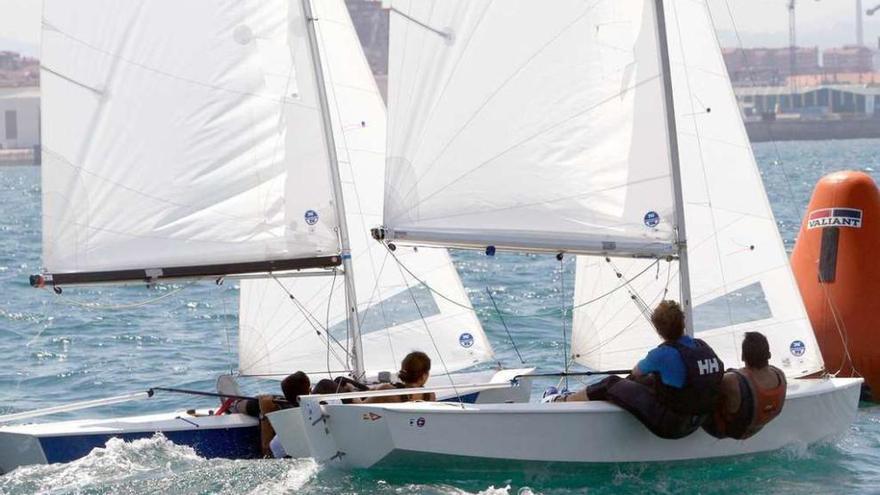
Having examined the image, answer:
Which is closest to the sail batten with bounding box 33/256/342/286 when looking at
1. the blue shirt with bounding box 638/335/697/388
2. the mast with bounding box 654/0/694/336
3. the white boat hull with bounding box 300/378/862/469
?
the white boat hull with bounding box 300/378/862/469

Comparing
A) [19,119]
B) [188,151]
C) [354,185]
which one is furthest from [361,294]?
[19,119]

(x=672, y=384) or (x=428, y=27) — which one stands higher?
(x=428, y=27)

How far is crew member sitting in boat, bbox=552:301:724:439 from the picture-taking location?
28.7 feet

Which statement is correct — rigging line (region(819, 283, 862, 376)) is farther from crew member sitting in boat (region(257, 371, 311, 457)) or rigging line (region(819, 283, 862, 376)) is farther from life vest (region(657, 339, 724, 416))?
crew member sitting in boat (region(257, 371, 311, 457))

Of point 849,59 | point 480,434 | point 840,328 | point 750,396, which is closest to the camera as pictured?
point 480,434

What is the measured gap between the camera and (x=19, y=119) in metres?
100

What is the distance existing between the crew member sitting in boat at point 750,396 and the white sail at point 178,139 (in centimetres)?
256

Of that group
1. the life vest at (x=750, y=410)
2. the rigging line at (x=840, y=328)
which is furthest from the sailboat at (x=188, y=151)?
the rigging line at (x=840, y=328)

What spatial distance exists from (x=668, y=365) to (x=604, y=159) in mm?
1360

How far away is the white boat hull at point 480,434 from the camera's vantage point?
8.82 metres

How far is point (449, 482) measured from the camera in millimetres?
8906

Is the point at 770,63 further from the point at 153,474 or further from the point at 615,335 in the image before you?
the point at 153,474

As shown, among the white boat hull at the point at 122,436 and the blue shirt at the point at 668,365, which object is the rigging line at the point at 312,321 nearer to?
the white boat hull at the point at 122,436

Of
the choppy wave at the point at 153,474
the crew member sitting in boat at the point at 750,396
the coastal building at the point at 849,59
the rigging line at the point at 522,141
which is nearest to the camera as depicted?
the crew member sitting in boat at the point at 750,396
